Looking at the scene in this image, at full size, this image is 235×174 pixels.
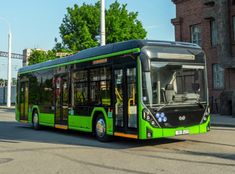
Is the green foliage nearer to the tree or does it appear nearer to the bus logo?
the tree

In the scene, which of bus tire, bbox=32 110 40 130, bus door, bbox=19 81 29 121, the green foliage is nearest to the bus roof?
bus tire, bbox=32 110 40 130

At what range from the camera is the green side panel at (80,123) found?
551 inches

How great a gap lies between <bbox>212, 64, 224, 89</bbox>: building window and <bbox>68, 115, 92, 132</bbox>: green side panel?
578 inches

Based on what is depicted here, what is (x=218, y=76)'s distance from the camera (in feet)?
89.9

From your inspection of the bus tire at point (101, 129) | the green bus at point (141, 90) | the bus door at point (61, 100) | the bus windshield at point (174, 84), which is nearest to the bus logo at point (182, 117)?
the green bus at point (141, 90)

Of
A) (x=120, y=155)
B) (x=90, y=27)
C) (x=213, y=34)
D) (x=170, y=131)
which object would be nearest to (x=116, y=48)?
(x=170, y=131)

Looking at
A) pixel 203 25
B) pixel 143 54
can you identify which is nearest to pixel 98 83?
pixel 143 54

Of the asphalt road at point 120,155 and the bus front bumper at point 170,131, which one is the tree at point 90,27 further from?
the bus front bumper at point 170,131

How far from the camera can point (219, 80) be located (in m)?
27.3

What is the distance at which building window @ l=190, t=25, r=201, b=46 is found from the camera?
29.5m

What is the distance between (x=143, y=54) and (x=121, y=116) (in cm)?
206

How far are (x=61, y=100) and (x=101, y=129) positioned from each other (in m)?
3.38

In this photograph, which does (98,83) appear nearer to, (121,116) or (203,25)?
(121,116)

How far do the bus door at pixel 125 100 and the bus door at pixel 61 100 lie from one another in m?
3.75
